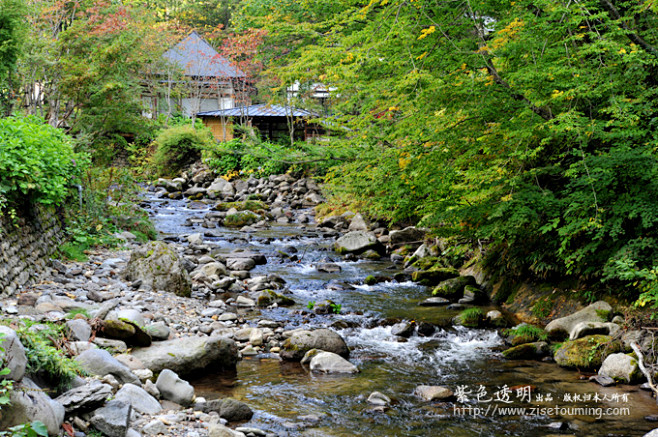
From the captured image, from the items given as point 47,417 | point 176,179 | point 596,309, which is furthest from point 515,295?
point 176,179

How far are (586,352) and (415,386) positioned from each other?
88.2 inches

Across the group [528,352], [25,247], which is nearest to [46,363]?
[25,247]

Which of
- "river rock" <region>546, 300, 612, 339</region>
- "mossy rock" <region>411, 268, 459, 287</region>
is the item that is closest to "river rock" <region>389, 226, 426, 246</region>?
"mossy rock" <region>411, 268, 459, 287</region>

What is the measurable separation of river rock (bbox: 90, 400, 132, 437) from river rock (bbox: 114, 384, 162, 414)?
528 millimetres

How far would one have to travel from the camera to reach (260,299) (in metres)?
9.32

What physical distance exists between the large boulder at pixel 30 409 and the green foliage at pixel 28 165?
13.6ft

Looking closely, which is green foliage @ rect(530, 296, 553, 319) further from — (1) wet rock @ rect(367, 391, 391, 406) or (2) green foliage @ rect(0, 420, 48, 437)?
(2) green foliage @ rect(0, 420, 48, 437)

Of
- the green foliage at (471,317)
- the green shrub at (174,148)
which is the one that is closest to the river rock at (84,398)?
the green foliage at (471,317)

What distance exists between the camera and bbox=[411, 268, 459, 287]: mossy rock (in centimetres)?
1093

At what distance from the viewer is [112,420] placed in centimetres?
363

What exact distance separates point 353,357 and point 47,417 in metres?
4.34

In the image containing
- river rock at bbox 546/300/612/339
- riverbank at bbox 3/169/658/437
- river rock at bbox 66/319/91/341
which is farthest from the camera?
river rock at bbox 546/300/612/339

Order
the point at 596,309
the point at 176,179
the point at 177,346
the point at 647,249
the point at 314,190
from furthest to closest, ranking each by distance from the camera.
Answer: the point at 176,179
the point at 314,190
the point at 596,309
the point at 647,249
the point at 177,346

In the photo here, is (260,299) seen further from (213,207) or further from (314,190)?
(314,190)
